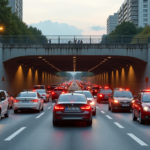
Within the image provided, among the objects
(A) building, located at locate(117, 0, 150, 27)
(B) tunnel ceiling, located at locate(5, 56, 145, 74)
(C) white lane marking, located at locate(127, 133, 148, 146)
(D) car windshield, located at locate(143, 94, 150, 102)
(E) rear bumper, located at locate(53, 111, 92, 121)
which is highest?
(A) building, located at locate(117, 0, 150, 27)

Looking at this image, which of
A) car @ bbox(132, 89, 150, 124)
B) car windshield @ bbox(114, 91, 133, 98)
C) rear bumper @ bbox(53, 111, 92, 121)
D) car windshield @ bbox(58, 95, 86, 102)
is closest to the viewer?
rear bumper @ bbox(53, 111, 92, 121)

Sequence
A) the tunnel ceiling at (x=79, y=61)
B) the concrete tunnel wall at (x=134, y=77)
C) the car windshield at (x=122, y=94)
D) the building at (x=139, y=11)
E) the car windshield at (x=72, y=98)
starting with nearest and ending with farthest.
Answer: the car windshield at (x=72, y=98)
the car windshield at (x=122, y=94)
the concrete tunnel wall at (x=134, y=77)
the tunnel ceiling at (x=79, y=61)
the building at (x=139, y=11)

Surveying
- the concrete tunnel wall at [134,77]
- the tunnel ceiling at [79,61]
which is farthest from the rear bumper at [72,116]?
the tunnel ceiling at [79,61]

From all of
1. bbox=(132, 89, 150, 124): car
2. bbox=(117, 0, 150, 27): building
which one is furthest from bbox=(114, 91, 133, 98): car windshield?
bbox=(117, 0, 150, 27): building

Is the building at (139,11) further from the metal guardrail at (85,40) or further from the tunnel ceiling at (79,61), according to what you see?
the metal guardrail at (85,40)

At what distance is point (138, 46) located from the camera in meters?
39.9

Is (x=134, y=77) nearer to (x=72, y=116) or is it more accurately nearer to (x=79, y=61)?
(x=79, y=61)

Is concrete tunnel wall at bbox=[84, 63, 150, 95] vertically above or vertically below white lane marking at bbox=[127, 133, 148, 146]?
above

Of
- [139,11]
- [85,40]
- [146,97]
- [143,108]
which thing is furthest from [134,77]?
[139,11]

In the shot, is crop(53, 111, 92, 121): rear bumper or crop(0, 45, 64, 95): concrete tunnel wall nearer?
crop(53, 111, 92, 121): rear bumper

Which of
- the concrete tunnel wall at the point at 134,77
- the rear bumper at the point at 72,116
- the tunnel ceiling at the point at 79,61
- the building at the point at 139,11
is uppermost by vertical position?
the building at the point at 139,11

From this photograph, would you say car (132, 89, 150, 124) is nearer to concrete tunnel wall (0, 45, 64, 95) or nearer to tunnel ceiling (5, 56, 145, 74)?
concrete tunnel wall (0, 45, 64, 95)

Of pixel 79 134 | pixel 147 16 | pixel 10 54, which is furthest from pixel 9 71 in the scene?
pixel 147 16

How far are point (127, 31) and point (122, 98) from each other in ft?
285
